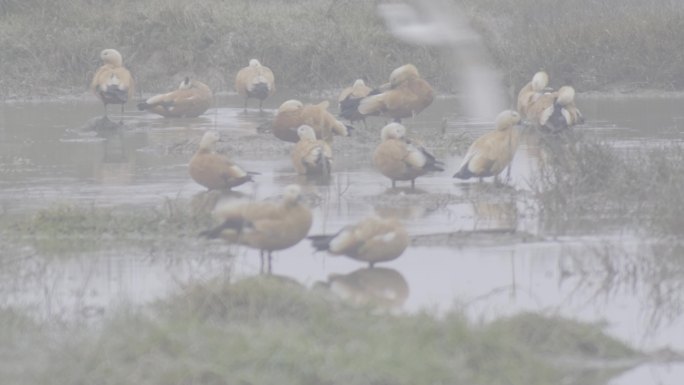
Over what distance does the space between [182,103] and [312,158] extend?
18.6ft

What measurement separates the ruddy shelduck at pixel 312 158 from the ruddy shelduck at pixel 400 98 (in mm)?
2837

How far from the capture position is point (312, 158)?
1369 centimetres

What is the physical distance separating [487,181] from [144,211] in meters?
3.56

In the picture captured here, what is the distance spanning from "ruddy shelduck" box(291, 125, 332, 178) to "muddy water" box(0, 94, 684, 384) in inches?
6.9

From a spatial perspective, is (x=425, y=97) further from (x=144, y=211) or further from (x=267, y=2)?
(x=267, y=2)

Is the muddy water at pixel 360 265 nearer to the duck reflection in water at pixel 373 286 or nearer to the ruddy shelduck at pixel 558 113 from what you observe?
the duck reflection in water at pixel 373 286

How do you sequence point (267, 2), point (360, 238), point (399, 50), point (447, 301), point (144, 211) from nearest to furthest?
1. point (447, 301)
2. point (360, 238)
3. point (144, 211)
4. point (399, 50)
5. point (267, 2)

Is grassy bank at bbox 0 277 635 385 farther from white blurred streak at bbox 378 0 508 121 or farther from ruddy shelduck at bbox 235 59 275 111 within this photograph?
ruddy shelduck at bbox 235 59 275 111

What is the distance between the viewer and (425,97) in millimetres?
16781

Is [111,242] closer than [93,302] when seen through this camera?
No

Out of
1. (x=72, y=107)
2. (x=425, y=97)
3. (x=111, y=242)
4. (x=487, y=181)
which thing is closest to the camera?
(x=111, y=242)

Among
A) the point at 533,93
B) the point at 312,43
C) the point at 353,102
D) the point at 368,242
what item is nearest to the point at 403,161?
the point at 368,242

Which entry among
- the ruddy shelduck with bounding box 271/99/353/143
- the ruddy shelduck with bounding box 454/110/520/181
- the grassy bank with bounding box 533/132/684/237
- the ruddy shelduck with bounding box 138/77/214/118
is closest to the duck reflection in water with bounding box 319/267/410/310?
the grassy bank with bounding box 533/132/684/237

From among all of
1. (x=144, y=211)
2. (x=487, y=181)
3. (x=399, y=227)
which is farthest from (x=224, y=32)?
(x=399, y=227)
